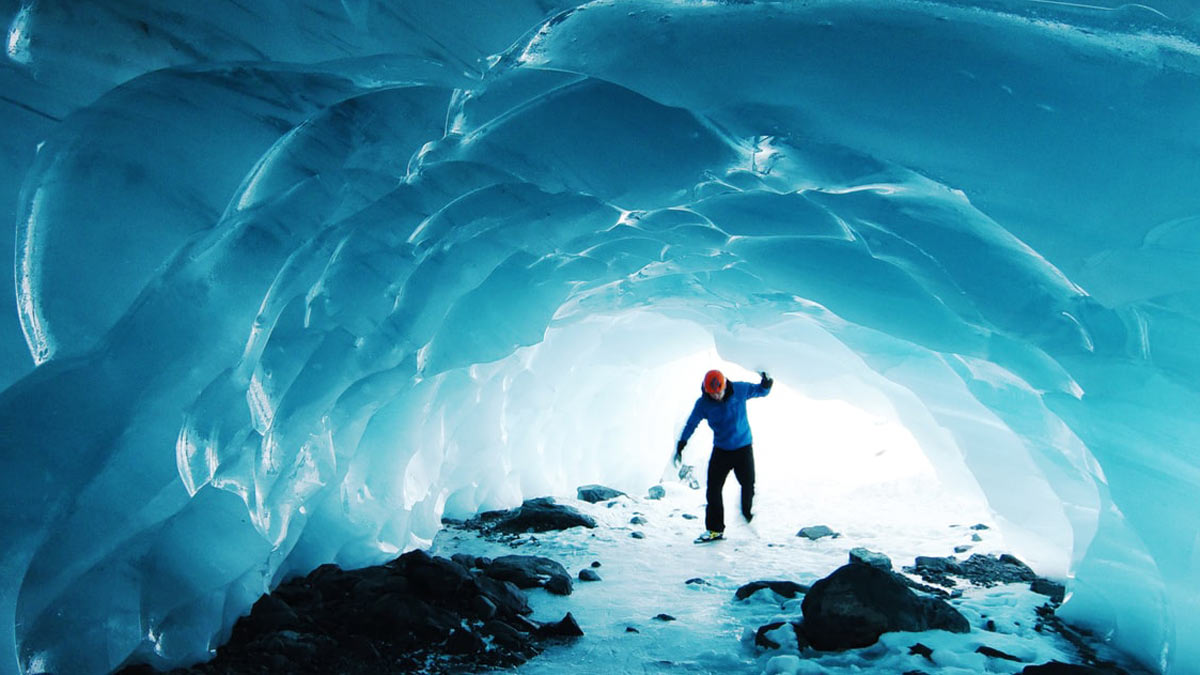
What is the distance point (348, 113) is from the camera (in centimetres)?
317

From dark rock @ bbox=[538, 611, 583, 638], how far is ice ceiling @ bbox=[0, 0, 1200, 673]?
161 cm

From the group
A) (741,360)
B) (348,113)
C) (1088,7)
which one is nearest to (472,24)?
(348,113)

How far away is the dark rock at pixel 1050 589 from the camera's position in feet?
16.9

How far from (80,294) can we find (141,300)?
1.41 ft

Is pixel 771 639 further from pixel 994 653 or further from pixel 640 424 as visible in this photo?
pixel 640 424

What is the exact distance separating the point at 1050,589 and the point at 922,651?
236cm

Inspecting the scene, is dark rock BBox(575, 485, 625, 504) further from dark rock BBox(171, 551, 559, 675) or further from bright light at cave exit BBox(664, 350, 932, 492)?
dark rock BBox(171, 551, 559, 675)

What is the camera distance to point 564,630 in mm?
4164

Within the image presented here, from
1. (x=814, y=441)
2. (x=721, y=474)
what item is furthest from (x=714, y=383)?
(x=814, y=441)

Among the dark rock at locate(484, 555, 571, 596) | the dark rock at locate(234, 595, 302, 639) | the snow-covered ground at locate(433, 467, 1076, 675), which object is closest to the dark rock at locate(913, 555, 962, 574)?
the snow-covered ground at locate(433, 467, 1076, 675)

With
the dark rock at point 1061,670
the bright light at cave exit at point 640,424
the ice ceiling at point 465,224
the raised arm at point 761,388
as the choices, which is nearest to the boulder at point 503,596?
the ice ceiling at point 465,224

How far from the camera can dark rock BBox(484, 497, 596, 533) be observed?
7.60m

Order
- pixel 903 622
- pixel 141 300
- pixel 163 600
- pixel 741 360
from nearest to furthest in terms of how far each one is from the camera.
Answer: pixel 141 300 → pixel 163 600 → pixel 903 622 → pixel 741 360

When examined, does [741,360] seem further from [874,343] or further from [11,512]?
[11,512]
